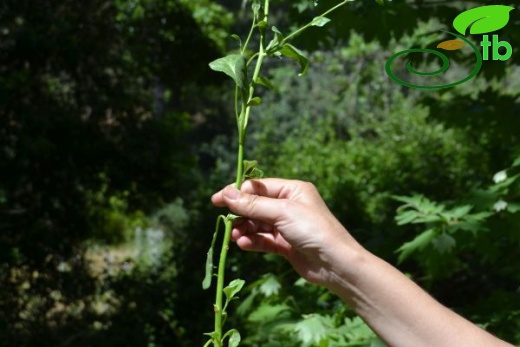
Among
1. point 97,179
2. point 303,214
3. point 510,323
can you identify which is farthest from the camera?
point 97,179

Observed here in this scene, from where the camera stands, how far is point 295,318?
2.63m

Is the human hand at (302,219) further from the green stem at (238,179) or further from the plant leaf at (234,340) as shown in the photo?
the plant leaf at (234,340)

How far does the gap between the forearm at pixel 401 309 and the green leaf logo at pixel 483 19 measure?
1732mm

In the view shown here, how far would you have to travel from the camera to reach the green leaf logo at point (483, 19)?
2.50 meters

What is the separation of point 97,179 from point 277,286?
3.44 meters

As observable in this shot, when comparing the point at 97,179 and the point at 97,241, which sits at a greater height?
the point at 97,179

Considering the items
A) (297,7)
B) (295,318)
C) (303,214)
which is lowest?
(295,318)

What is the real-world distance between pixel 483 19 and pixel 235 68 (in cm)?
208

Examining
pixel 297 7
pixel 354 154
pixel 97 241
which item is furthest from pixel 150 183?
pixel 297 7

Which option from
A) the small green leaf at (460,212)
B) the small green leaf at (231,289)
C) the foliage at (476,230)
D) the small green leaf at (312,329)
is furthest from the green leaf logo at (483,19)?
the small green leaf at (231,289)

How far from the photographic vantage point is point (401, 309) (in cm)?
104

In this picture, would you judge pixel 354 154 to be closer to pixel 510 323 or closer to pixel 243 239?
pixel 510 323

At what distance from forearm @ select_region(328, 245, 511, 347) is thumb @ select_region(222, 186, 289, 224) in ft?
0.39

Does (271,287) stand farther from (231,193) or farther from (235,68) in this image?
(235,68)
